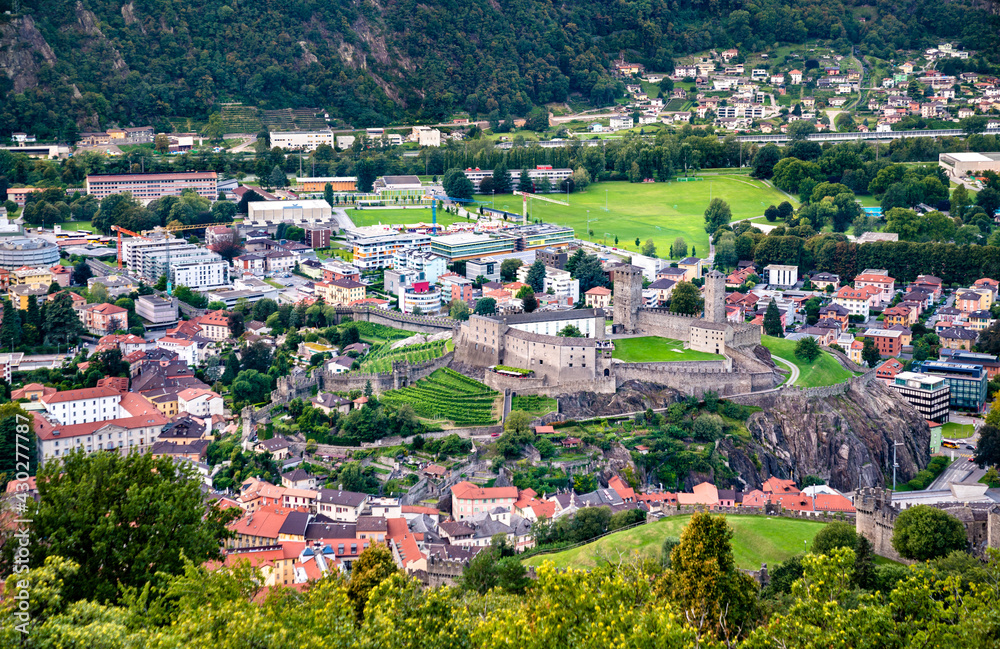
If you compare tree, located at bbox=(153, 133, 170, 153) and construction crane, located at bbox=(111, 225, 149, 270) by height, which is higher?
tree, located at bbox=(153, 133, 170, 153)

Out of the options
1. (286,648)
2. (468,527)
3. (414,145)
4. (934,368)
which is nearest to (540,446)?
(468,527)

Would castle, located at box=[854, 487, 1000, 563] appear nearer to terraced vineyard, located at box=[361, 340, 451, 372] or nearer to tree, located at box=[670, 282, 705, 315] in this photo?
tree, located at box=[670, 282, 705, 315]

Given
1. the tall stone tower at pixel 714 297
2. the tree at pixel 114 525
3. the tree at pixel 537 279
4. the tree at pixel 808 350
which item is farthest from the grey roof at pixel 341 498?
the tree at pixel 537 279

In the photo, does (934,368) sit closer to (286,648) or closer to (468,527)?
(468,527)

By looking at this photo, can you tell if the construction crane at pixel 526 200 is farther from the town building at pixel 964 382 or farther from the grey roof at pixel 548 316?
the town building at pixel 964 382

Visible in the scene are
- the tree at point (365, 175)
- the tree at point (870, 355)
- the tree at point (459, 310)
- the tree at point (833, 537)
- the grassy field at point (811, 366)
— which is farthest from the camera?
the tree at point (365, 175)

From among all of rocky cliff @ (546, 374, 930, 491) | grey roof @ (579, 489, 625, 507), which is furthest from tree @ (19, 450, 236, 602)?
rocky cliff @ (546, 374, 930, 491)
